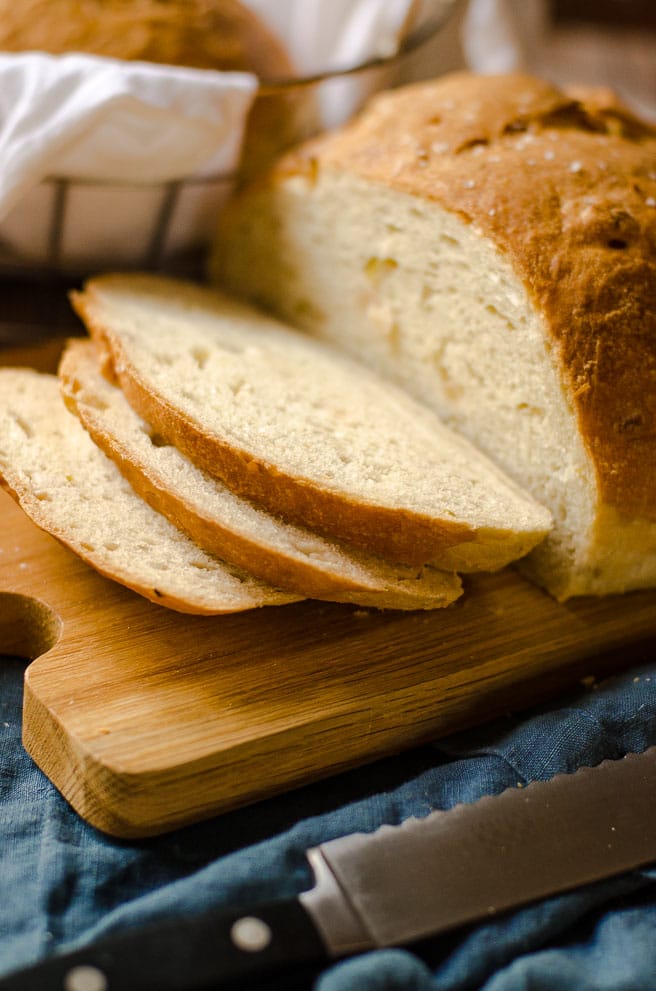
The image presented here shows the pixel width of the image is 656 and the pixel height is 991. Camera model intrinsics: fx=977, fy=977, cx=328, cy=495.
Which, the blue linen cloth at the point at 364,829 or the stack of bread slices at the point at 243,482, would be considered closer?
the blue linen cloth at the point at 364,829

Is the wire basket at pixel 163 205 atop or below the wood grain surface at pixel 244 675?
atop

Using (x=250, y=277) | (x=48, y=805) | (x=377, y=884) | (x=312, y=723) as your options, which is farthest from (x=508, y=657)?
(x=250, y=277)

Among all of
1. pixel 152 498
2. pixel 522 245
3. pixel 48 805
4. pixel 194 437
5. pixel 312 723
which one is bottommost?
pixel 48 805

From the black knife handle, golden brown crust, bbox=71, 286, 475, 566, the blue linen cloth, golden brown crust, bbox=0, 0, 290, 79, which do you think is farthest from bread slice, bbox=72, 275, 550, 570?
the black knife handle

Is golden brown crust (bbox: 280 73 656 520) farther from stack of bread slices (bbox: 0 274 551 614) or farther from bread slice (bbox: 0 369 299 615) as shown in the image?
bread slice (bbox: 0 369 299 615)

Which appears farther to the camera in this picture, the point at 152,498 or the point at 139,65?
the point at 139,65

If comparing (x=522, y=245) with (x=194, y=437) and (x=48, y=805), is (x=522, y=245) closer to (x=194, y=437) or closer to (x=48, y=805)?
(x=194, y=437)

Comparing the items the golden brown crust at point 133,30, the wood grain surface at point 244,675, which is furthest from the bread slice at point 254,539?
the golden brown crust at point 133,30

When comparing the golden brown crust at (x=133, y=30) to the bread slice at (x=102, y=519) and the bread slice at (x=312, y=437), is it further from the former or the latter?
the bread slice at (x=102, y=519)
